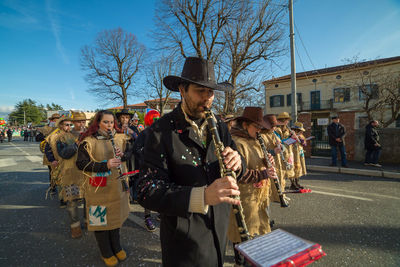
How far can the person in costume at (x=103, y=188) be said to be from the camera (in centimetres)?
271

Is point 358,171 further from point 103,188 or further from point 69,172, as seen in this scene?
point 69,172

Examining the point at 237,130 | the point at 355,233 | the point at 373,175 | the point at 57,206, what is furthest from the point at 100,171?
the point at 373,175

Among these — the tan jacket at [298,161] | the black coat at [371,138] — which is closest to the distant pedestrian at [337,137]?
the black coat at [371,138]

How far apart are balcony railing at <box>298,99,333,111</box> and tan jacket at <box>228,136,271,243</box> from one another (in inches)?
1301

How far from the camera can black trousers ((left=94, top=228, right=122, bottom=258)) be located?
2.76 m

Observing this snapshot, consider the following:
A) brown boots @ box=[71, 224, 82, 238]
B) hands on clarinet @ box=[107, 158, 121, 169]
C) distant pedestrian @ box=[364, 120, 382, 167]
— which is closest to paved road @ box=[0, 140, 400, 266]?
brown boots @ box=[71, 224, 82, 238]

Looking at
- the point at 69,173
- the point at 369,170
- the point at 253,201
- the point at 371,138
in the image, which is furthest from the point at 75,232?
the point at 371,138

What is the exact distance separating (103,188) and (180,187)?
6.52 feet

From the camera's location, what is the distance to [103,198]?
2789 millimetres

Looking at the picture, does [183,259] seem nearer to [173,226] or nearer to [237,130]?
[173,226]

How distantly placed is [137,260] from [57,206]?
3.56 m

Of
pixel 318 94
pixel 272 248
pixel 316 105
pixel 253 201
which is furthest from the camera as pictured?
pixel 316 105

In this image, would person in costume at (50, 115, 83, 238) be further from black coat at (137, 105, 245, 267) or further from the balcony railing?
the balcony railing

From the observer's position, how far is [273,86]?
114 ft
